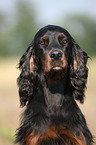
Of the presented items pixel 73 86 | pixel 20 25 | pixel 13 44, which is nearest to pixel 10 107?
pixel 73 86

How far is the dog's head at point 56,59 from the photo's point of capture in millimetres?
3596

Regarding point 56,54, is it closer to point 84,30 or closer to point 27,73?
point 27,73

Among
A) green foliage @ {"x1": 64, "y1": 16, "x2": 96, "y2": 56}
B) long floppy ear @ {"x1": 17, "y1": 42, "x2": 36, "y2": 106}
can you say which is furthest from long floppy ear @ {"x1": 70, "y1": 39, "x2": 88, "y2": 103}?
green foliage @ {"x1": 64, "y1": 16, "x2": 96, "y2": 56}

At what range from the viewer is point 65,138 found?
3.65m

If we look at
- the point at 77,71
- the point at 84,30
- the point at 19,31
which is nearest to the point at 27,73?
the point at 77,71

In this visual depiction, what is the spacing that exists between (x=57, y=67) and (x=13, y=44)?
117 ft

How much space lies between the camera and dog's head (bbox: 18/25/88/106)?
3.60 metres

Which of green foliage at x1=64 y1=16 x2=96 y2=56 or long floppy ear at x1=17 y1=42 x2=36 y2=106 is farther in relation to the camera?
green foliage at x1=64 y1=16 x2=96 y2=56

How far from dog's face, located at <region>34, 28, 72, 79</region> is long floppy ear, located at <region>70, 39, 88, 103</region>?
8.8 inches

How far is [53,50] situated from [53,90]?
0.60 m

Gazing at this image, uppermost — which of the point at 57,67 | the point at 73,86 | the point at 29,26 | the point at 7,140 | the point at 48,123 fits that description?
the point at 29,26

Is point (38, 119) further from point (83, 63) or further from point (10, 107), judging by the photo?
point (10, 107)

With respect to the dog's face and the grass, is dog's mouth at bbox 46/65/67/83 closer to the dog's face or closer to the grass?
the dog's face

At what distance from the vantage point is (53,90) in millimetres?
3926
